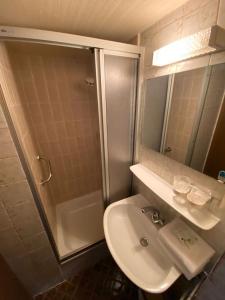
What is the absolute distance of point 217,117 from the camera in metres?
0.67

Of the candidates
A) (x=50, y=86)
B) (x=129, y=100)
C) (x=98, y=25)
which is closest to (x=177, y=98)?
(x=129, y=100)

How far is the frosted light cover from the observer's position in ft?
1.98

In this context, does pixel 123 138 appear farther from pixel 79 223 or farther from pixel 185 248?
pixel 79 223

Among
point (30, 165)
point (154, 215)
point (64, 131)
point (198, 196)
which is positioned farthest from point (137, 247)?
point (64, 131)

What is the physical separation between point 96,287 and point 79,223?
660 millimetres

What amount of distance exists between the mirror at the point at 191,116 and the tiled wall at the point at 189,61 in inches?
1.6

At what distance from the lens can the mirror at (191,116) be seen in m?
0.65

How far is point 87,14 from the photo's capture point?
2.54 feet

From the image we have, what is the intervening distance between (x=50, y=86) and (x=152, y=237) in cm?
172

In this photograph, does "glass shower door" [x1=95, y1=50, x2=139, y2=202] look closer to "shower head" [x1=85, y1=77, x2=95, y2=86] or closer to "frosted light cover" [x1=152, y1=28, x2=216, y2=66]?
"frosted light cover" [x1=152, y1=28, x2=216, y2=66]

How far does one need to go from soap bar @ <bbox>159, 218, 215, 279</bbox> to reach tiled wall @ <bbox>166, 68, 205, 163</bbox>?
0.44 m

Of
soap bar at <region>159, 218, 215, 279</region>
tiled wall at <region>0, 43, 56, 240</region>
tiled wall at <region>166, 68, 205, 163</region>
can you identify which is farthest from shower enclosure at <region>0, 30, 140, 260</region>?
soap bar at <region>159, 218, 215, 279</region>

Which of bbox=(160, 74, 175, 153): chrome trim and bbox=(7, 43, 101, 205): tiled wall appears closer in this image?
bbox=(160, 74, 175, 153): chrome trim

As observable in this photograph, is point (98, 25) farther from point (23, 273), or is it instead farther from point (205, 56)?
point (23, 273)
